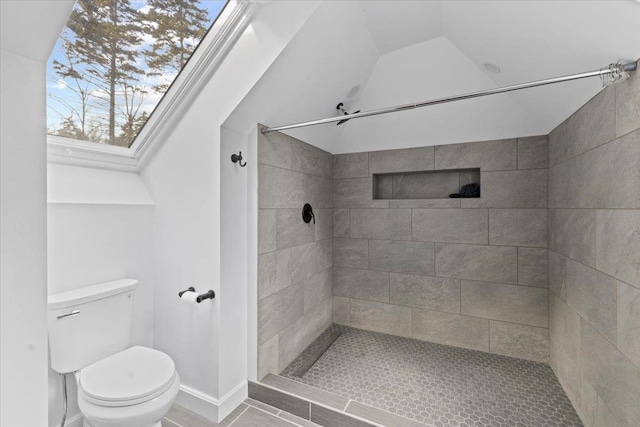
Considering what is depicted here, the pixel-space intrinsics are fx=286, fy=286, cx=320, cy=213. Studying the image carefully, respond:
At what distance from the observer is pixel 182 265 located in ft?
6.20

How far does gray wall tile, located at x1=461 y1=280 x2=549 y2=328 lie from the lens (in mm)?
2281

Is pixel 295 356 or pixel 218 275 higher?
pixel 218 275

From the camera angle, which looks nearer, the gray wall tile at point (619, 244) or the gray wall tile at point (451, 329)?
the gray wall tile at point (619, 244)

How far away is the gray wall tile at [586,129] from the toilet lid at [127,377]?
2500 mm

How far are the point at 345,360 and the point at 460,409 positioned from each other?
0.88 m

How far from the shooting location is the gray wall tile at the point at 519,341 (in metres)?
2.29

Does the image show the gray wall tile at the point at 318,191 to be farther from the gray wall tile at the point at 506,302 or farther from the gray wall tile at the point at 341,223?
A: the gray wall tile at the point at 506,302

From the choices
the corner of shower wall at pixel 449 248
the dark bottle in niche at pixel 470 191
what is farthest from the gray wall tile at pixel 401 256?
the dark bottle in niche at pixel 470 191

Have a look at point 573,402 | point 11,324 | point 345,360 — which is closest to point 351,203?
point 345,360

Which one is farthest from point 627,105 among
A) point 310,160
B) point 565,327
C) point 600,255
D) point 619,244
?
point 310,160

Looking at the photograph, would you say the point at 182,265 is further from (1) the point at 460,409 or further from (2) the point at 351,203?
(1) the point at 460,409

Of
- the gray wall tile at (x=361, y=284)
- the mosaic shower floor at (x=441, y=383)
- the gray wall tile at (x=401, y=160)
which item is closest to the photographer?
the mosaic shower floor at (x=441, y=383)

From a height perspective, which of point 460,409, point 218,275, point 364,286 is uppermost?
point 218,275

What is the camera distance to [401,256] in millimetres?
2742
